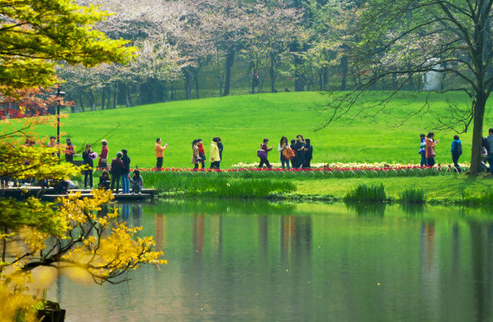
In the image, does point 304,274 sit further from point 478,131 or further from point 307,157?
point 307,157

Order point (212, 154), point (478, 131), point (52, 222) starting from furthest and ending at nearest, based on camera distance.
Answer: point (212, 154) < point (478, 131) < point (52, 222)

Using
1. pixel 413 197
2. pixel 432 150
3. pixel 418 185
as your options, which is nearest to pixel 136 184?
pixel 413 197

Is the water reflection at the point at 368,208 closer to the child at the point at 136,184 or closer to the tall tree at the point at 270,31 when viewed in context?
the child at the point at 136,184

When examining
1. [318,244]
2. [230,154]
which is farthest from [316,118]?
[318,244]

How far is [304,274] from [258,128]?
44.4 meters

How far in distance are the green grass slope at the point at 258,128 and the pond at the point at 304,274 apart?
21657 millimetres

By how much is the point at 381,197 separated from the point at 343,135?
25.1 meters

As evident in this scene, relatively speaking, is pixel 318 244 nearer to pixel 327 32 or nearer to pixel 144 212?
pixel 144 212

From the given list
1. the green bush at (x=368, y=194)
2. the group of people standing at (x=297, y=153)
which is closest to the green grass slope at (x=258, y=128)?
the group of people standing at (x=297, y=153)

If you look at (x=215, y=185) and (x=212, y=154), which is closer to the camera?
(x=215, y=185)

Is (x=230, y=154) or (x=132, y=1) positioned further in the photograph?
(x=132, y=1)

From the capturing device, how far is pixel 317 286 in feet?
42.7

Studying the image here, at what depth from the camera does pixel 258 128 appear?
58406 mm

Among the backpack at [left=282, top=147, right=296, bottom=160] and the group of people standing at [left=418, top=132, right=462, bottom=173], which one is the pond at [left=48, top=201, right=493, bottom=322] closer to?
the group of people standing at [left=418, top=132, right=462, bottom=173]
